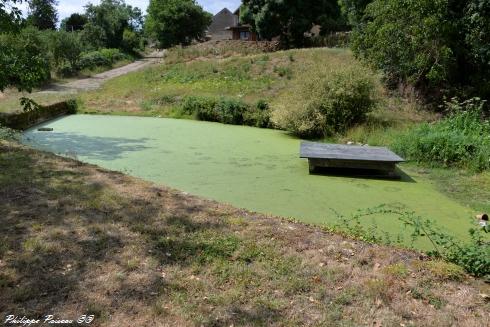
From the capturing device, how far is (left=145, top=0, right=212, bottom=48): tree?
34.7 metres

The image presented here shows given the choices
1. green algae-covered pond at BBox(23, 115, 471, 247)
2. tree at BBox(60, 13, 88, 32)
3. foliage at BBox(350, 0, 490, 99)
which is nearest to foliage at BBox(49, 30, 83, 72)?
green algae-covered pond at BBox(23, 115, 471, 247)

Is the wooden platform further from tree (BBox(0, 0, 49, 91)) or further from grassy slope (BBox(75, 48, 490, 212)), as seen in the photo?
tree (BBox(0, 0, 49, 91))

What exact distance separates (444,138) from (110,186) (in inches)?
230

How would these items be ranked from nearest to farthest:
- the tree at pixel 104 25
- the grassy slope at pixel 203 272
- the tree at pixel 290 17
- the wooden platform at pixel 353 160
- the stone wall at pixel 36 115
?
the grassy slope at pixel 203 272 < the wooden platform at pixel 353 160 < the stone wall at pixel 36 115 < the tree at pixel 290 17 < the tree at pixel 104 25

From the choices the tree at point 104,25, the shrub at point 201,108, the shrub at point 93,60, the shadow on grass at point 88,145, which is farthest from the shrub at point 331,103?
the tree at point 104,25

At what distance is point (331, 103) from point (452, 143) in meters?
3.04

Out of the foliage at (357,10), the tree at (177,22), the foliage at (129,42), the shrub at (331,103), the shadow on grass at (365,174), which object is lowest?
the shadow on grass at (365,174)

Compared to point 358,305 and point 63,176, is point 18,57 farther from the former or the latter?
point 358,305

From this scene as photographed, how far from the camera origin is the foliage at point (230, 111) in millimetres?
12180

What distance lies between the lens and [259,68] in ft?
59.7

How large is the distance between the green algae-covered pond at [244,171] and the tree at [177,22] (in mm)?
25205

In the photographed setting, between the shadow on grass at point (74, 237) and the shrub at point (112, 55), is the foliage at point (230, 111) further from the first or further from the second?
the shrub at point (112, 55)

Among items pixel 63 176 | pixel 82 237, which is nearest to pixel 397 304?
pixel 82 237

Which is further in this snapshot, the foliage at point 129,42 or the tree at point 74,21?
the tree at point 74,21
